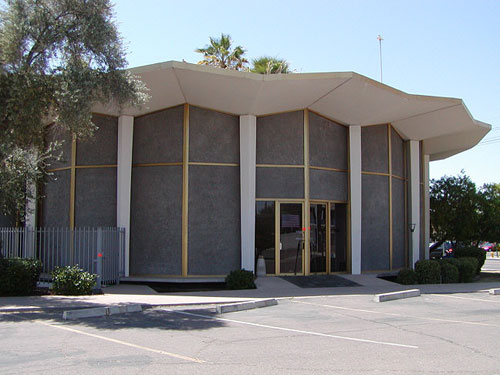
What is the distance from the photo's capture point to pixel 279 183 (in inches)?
684

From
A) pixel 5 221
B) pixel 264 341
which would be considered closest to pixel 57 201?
pixel 5 221

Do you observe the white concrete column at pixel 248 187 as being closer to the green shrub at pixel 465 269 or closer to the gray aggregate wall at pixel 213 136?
the gray aggregate wall at pixel 213 136

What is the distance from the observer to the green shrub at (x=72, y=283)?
13344mm

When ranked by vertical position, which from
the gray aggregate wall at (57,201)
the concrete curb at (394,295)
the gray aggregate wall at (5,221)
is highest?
the gray aggregate wall at (57,201)


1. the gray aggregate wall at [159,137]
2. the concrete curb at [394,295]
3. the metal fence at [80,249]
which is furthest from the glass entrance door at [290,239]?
the metal fence at [80,249]

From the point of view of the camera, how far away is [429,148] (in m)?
24.2

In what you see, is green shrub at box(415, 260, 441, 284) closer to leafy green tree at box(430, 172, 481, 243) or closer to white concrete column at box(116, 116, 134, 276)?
leafy green tree at box(430, 172, 481, 243)

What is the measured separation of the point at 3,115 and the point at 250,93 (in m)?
7.00

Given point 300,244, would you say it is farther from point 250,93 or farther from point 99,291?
point 99,291

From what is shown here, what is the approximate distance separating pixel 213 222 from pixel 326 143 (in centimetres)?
491

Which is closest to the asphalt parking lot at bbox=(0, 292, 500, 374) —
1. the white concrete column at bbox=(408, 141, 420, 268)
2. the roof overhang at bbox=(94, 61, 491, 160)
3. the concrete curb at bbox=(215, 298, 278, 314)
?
the concrete curb at bbox=(215, 298, 278, 314)

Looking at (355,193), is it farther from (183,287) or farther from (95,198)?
(95,198)

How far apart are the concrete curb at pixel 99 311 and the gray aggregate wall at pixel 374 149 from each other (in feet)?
36.2

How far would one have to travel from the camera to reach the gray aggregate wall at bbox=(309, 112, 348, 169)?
17.9m
